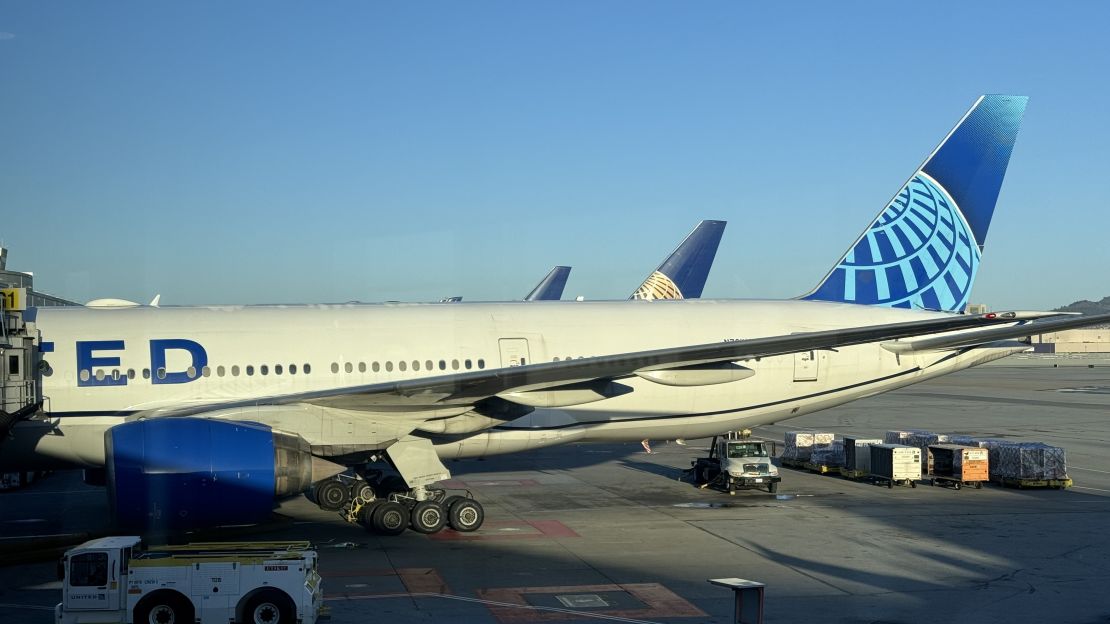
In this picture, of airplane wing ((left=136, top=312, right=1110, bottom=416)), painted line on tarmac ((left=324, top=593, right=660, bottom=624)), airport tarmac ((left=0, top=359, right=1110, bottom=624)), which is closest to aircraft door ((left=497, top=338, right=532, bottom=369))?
airplane wing ((left=136, top=312, right=1110, bottom=416))

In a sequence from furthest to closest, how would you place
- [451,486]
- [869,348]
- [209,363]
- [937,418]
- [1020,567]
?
1. [937,418]
2. [451,486]
3. [869,348]
4. [209,363]
5. [1020,567]

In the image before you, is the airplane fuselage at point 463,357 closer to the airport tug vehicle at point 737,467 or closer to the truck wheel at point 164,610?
the airport tug vehicle at point 737,467

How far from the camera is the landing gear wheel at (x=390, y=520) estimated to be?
17875 millimetres

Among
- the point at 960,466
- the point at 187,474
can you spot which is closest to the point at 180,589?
the point at 187,474

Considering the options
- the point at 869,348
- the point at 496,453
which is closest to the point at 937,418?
the point at 869,348

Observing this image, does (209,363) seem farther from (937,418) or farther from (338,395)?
(937,418)

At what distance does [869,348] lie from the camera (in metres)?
22.0

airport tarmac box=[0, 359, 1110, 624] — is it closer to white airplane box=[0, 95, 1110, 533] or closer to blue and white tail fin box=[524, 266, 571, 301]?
white airplane box=[0, 95, 1110, 533]

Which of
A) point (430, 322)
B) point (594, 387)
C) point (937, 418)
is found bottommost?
point (937, 418)

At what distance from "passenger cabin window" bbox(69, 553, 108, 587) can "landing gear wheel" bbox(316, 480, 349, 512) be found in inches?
380

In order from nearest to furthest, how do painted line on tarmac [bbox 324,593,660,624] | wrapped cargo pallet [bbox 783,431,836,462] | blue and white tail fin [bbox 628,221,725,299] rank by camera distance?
1. painted line on tarmac [bbox 324,593,660,624]
2. wrapped cargo pallet [bbox 783,431,836,462]
3. blue and white tail fin [bbox 628,221,725,299]

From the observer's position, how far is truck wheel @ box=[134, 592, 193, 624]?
11297 mm

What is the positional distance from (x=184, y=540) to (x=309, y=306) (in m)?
5.36

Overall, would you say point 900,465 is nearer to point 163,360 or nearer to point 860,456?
point 860,456
